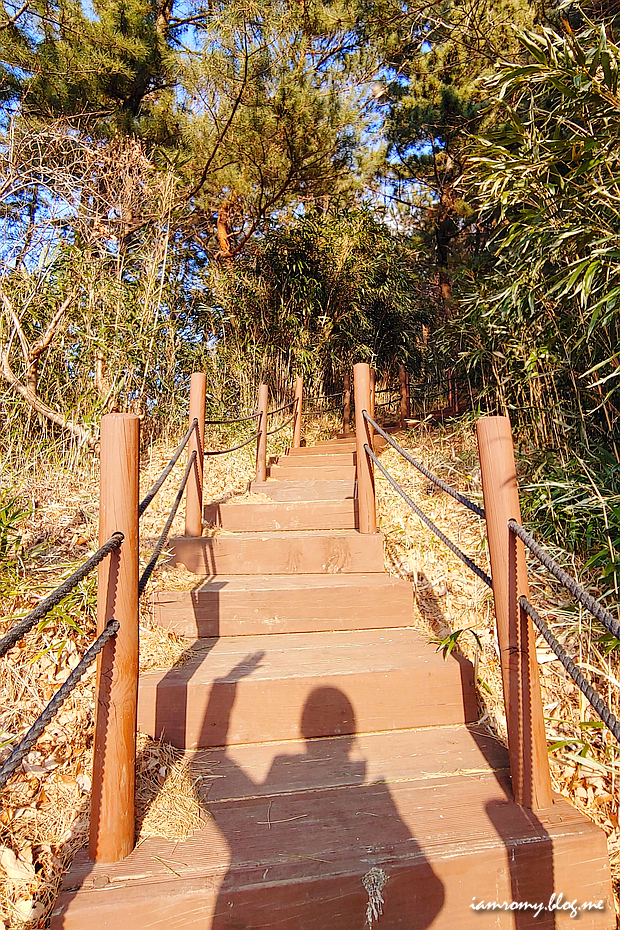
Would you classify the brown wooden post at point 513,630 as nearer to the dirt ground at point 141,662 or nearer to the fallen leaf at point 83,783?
the dirt ground at point 141,662

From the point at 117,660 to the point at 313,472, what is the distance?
2.96m

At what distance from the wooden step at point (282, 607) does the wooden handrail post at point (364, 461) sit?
455mm

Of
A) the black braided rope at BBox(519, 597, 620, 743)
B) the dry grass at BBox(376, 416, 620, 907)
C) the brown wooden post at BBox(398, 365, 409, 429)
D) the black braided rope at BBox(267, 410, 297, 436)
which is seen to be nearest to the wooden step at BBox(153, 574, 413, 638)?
the dry grass at BBox(376, 416, 620, 907)

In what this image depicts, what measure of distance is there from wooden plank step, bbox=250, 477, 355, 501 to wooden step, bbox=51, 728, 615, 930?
85.3 inches

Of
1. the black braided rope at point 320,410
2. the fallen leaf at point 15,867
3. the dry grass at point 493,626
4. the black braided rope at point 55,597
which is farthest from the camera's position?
the black braided rope at point 320,410

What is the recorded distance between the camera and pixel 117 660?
1280 mm

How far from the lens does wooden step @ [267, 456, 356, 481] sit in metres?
4.08

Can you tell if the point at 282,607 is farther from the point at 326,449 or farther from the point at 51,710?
the point at 326,449

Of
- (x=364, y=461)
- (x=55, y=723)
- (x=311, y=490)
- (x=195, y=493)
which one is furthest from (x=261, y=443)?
(x=55, y=723)

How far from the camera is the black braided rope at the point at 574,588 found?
2.80ft

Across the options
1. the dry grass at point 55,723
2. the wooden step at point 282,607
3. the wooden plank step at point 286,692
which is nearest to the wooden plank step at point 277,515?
the dry grass at point 55,723

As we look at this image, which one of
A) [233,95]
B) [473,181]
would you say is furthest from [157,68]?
[473,181]

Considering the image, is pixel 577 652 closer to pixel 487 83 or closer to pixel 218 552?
pixel 218 552

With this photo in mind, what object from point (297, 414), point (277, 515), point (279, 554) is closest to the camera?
point (279, 554)
